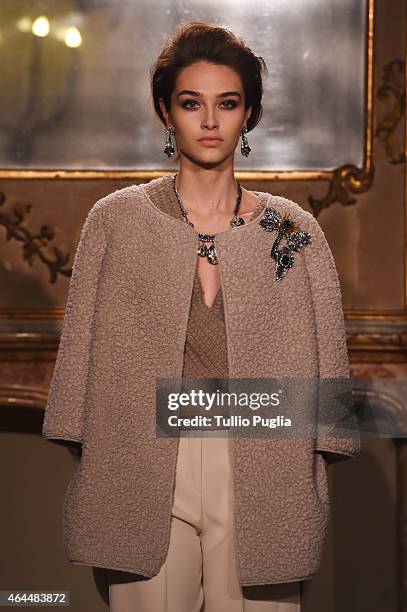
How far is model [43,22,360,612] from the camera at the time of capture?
1.62 metres

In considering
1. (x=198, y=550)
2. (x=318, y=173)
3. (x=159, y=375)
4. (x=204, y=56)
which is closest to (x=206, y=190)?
(x=204, y=56)

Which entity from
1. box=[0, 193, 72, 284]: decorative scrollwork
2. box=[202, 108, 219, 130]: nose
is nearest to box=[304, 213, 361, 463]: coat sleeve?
box=[202, 108, 219, 130]: nose

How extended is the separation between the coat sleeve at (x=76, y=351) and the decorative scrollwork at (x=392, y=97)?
1.29m

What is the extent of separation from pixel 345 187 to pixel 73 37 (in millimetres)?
802

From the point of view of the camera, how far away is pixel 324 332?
1686 mm

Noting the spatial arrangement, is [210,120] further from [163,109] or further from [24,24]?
[24,24]

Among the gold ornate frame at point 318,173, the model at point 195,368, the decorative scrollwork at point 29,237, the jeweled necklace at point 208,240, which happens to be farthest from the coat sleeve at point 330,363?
the decorative scrollwork at point 29,237

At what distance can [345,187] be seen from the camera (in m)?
2.77

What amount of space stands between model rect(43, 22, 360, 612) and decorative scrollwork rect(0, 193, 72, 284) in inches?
42.8

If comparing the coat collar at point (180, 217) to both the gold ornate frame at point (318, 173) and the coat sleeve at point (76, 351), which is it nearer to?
the coat sleeve at point (76, 351)

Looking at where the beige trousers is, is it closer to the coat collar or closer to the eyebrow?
the coat collar

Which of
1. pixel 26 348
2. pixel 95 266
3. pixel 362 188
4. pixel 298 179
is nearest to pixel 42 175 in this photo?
pixel 26 348

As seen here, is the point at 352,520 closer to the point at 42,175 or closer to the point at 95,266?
the point at 42,175

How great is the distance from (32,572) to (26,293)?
0.85m
